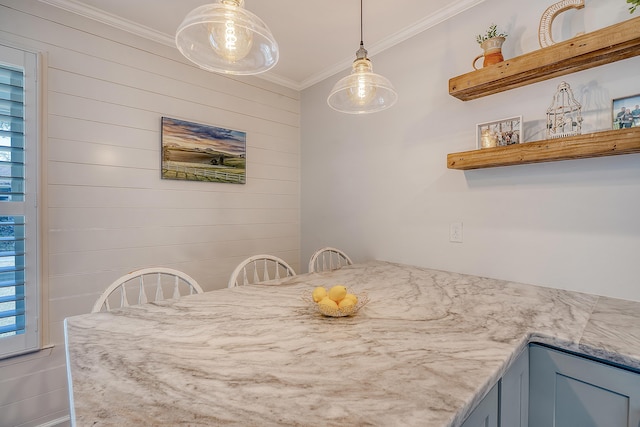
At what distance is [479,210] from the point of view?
1771 mm

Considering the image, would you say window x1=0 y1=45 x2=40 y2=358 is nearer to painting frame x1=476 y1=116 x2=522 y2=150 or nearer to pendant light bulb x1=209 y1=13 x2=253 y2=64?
pendant light bulb x1=209 y1=13 x2=253 y2=64

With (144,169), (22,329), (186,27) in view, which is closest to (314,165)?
(144,169)

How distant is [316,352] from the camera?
2.71 feet

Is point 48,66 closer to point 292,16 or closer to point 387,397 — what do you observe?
point 292,16

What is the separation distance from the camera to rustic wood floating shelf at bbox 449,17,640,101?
46.1 inches

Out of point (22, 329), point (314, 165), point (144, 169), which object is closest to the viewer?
point (22, 329)

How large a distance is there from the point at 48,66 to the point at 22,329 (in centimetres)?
156

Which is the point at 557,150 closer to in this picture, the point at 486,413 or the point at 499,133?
the point at 499,133

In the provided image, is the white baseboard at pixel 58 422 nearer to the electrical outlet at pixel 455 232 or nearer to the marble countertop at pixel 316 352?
the marble countertop at pixel 316 352

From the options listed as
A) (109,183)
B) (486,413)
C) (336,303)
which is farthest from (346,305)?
(109,183)

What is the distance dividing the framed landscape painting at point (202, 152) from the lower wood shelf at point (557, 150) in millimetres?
1771

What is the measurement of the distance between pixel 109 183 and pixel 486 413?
2.35 meters

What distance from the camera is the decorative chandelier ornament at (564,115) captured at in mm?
1357

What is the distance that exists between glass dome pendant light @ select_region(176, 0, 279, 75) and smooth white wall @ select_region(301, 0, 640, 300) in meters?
1.28
